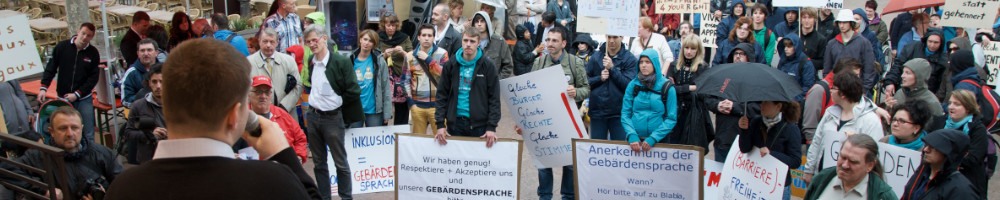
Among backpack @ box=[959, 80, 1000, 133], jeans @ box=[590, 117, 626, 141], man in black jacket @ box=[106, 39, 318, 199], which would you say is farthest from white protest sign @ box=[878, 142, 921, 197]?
man in black jacket @ box=[106, 39, 318, 199]

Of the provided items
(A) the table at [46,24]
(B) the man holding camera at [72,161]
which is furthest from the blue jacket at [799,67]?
(A) the table at [46,24]

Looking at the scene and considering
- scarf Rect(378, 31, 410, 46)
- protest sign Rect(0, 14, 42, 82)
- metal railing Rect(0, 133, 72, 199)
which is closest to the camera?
metal railing Rect(0, 133, 72, 199)

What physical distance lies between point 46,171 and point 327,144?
240 centimetres

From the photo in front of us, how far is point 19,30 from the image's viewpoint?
6754 millimetres

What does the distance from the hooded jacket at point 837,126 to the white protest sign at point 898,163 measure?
320mm

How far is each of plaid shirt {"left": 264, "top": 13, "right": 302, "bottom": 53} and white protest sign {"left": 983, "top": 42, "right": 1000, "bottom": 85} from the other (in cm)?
855

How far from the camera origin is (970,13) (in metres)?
9.98

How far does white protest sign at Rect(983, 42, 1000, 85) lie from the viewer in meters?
10.7

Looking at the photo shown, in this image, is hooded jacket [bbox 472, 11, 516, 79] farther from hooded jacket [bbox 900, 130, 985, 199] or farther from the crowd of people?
hooded jacket [bbox 900, 130, 985, 199]

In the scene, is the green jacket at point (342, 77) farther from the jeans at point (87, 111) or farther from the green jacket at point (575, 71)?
the jeans at point (87, 111)

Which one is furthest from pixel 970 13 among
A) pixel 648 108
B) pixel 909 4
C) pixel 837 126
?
pixel 648 108

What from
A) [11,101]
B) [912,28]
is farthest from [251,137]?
[912,28]

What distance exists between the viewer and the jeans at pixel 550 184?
24.5ft

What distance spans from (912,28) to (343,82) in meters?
9.38
